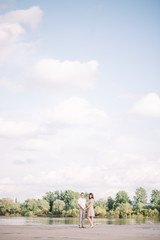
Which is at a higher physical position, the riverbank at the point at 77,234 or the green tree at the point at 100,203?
the riverbank at the point at 77,234

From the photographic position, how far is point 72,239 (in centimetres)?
1015

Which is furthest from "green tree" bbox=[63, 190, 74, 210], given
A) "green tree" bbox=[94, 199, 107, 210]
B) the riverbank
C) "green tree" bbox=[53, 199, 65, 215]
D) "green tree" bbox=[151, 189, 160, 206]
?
the riverbank

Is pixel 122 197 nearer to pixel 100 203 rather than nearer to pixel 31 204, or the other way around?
pixel 100 203

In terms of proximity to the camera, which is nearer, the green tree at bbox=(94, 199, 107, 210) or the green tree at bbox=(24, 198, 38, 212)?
the green tree at bbox=(94, 199, 107, 210)

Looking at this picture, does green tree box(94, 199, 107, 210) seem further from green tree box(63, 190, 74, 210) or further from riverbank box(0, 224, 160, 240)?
riverbank box(0, 224, 160, 240)

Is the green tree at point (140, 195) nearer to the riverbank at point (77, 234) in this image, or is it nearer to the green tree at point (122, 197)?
the green tree at point (122, 197)

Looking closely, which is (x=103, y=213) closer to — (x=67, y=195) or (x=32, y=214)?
(x=32, y=214)

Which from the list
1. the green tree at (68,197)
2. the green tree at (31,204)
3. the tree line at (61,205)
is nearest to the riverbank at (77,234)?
the tree line at (61,205)

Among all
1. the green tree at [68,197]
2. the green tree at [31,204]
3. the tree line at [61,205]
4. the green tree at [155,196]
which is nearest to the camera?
the tree line at [61,205]

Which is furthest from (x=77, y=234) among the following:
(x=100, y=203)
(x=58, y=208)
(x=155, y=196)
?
(x=155, y=196)

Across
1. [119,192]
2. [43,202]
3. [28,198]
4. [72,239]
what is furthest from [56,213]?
[72,239]

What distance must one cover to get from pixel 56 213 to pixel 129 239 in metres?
103

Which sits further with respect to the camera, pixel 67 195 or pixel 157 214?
pixel 67 195

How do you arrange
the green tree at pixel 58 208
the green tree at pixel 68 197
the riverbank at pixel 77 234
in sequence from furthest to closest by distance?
the green tree at pixel 68 197
the green tree at pixel 58 208
the riverbank at pixel 77 234
